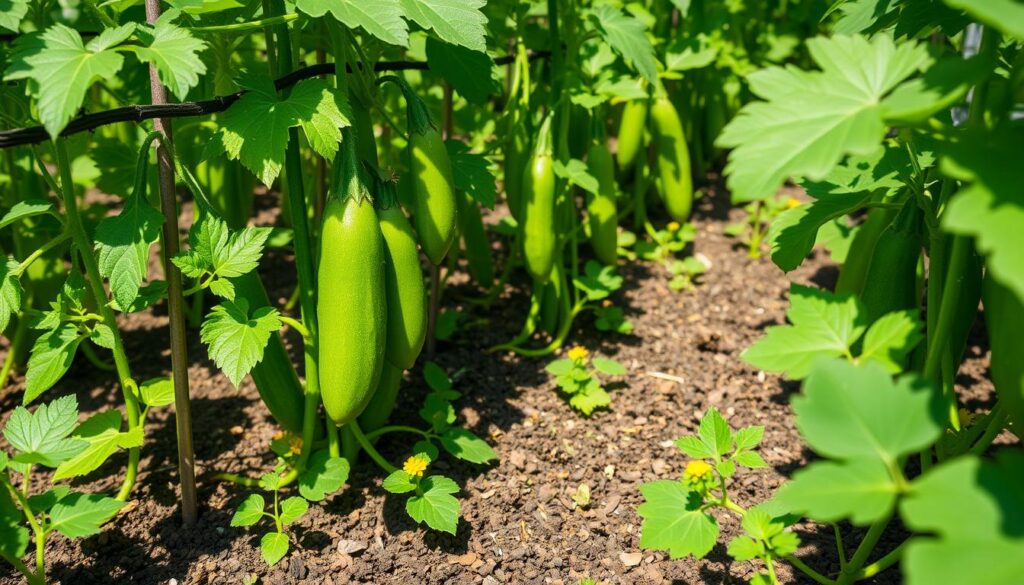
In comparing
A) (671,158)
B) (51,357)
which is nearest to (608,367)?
(671,158)

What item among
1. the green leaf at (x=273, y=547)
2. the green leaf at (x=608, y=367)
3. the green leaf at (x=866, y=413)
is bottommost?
the green leaf at (x=273, y=547)

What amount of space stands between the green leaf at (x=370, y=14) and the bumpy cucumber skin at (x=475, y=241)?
112 cm

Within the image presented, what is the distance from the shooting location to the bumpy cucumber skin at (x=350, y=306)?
1.69 meters

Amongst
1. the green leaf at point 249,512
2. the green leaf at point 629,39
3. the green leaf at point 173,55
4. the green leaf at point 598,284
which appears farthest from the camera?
the green leaf at point 598,284

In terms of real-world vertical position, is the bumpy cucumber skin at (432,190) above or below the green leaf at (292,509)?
above

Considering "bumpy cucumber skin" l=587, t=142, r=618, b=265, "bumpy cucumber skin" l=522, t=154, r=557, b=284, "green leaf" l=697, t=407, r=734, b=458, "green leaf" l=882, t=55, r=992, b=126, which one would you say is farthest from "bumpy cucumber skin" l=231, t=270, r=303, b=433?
"green leaf" l=882, t=55, r=992, b=126

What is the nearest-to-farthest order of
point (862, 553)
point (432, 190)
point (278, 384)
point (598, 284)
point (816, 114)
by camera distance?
point (816, 114)
point (862, 553)
point (432, 190)
point (278, 384)
point (598, 284)

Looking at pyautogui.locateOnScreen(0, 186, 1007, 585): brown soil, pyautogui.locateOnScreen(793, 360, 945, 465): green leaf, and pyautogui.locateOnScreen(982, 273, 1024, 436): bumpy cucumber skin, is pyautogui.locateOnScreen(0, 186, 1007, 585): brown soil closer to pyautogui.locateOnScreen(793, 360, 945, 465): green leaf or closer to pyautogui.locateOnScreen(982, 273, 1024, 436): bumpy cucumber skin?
pyautogui.locateOnScreen(982, 273, 1024, 436): bumpy cucumber skin

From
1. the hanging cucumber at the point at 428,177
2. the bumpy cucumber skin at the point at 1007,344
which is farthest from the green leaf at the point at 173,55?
the bumpy cucumber skin at the point at 1007,344

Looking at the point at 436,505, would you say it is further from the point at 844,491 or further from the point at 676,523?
the point at 844,491

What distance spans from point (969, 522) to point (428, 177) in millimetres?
1266

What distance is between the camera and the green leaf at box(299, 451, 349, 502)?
6.28ft

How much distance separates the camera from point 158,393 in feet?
6.13

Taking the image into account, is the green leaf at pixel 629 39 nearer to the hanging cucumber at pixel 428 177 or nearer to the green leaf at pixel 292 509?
the hanging cucumber at pixel 428 177
